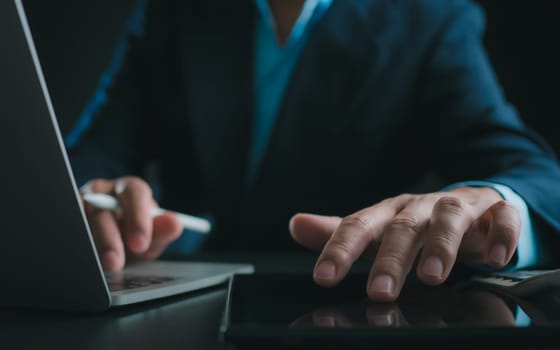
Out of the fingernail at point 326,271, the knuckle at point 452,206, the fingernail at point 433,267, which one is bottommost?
the fingernail at point 433,267

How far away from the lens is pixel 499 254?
0.41m

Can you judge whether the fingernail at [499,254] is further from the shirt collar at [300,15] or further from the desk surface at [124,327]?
the shirt collar at [300,15]

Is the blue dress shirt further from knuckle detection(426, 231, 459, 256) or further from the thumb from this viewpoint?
knuckle detection(426, 231, 459, 256)

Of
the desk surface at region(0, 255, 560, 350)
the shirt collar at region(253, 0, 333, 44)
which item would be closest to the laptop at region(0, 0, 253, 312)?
the desk surface at region(0, 255, 560, 350)

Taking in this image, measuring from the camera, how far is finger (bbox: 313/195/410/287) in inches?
14.8

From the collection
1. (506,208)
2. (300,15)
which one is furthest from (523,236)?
(300,15)

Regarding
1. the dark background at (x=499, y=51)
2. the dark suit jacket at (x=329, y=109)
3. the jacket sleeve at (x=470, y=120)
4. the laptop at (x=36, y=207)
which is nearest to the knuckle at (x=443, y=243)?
the laptop at (x=36, y=207)

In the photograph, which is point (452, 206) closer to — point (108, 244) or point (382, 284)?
point (382, 284)

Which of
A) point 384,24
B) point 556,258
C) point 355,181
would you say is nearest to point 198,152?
point 355,181

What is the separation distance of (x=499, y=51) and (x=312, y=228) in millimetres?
1161

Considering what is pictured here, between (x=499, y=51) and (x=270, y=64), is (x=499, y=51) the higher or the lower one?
the lower one

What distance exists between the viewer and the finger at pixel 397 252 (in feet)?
1.14

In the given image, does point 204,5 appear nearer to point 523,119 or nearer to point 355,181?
point 355,181

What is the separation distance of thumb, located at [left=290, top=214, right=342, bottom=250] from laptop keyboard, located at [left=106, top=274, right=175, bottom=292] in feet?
0.40
